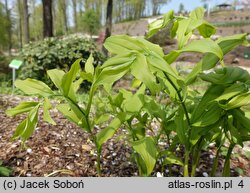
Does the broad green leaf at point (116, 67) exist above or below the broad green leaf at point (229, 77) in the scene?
above

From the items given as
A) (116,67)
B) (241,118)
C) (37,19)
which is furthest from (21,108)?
(37,19)

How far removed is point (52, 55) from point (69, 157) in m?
3.89

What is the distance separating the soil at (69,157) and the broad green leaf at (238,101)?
544 millimetres

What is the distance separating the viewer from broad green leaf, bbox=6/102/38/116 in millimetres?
A: 1201

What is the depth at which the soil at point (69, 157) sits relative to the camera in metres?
1.51

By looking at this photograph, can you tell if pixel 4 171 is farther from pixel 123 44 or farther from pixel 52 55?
pixel 52 55

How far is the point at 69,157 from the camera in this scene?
1610 mm

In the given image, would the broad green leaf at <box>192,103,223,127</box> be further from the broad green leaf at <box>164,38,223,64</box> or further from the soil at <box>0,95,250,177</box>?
the soil at <box>0,95,250,177</box>

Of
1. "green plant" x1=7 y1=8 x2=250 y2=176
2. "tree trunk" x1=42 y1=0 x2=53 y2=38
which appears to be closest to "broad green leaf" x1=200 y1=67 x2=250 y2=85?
"green plant" x1=7 y1=8 x2=250 y2=176

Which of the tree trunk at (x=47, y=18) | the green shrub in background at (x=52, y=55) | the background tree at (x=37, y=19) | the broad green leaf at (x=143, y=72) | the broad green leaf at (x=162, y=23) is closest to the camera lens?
the broad green leaf at (x=143, y=72)

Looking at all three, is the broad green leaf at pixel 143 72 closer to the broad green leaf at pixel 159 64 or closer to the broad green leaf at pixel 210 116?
the broad green leaf at pixel 159 64

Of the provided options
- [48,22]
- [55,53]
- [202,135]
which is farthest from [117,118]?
[48,22]

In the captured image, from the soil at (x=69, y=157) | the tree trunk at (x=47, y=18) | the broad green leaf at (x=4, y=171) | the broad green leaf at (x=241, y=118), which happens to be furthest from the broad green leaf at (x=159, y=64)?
the tree trunk at (x=47, y=18)

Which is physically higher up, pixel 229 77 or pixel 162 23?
pixel 162 23
